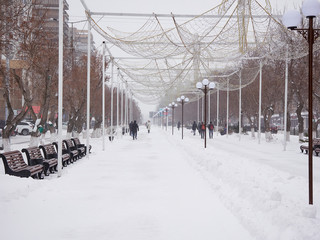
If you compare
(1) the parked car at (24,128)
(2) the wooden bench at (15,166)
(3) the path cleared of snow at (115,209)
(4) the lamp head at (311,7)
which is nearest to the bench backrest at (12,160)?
(2) the wooden bench at (15,166)

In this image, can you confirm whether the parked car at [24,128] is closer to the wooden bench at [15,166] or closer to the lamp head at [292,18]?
the wooden bench at [15,166]

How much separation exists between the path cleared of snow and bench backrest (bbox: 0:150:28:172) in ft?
1.67

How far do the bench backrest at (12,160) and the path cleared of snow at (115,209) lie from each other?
0.51 meters

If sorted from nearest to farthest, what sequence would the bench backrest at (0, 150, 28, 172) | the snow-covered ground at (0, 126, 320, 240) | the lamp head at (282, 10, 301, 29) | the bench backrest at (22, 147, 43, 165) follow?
1. the snow-covered ground at (0, 126, 320, 240)
2. the lamp head at (282, 10, 301, 29)
3. the bench backrest at (0, 150, 28, 172)
4. the bench backrest at (22, 147, 43, 165)

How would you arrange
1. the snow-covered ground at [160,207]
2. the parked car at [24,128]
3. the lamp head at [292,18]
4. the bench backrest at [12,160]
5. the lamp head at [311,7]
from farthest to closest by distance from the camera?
the parked car at [24,128] → the bench backrest at [12,160] → the lamp head at [292,18] → the lamp head at [311,7] → the snow-covered ground at [160,207]

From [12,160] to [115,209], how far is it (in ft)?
13.2

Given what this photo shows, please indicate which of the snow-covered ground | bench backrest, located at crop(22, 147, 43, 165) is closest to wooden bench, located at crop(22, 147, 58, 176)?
bench backrest, located at crop(22, 147, 43, 165)

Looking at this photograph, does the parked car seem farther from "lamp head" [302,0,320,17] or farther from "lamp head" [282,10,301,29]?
"lamp head" [302,0,320,17]

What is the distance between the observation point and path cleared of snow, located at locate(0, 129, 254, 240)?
16.8 feet

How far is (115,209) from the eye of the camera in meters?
6.38

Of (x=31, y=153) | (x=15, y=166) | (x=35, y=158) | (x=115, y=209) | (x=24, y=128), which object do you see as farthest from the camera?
(x=24, y=128)

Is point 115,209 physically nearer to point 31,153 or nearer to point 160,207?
point 160,207

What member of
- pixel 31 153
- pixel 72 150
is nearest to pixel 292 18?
pixel 31 153

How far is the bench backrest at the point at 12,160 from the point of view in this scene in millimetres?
8695
